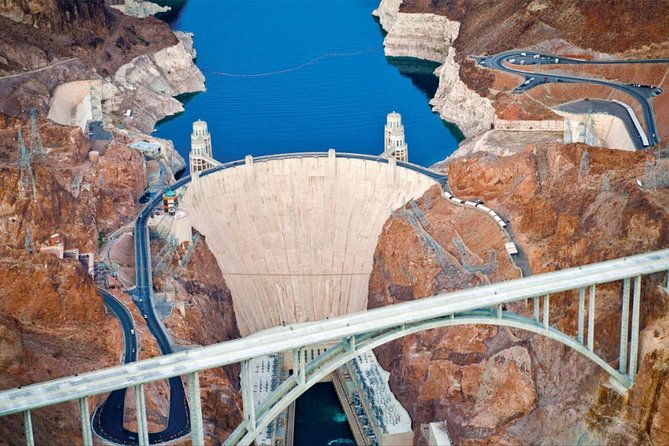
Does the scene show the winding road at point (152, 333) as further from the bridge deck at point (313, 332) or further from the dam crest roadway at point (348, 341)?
the bridge deck at point (313, 332)

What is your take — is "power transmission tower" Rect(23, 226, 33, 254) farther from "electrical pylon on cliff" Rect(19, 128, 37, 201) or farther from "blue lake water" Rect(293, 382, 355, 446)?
"blue lake water" Rect(293, 382, 355, 446)

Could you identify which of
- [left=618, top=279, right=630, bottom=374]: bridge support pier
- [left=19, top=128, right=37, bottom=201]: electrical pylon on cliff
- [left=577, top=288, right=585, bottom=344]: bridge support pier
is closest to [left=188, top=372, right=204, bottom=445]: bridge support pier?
[left=577, top=288, right=585, bottom=344]: bridge support pier

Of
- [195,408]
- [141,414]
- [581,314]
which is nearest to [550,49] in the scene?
[581,314]

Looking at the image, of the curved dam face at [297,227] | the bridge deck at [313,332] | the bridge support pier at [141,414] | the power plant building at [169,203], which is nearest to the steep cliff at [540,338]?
the bridge deck at [313,332]

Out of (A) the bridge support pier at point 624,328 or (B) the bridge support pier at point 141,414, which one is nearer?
(B) the bridge support pier at point 141,414

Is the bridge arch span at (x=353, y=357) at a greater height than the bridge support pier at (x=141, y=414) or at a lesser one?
greater

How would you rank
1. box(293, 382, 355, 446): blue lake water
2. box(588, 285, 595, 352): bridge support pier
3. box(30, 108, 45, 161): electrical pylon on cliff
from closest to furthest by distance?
box(588, 285, 595, 352): bridge support pier < box(293, 382, 355, 446): blue lake water < box(30, 108, 45, 161): electrical pylon on cliff

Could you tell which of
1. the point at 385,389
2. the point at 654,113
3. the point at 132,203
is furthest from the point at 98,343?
the point at 654,113
